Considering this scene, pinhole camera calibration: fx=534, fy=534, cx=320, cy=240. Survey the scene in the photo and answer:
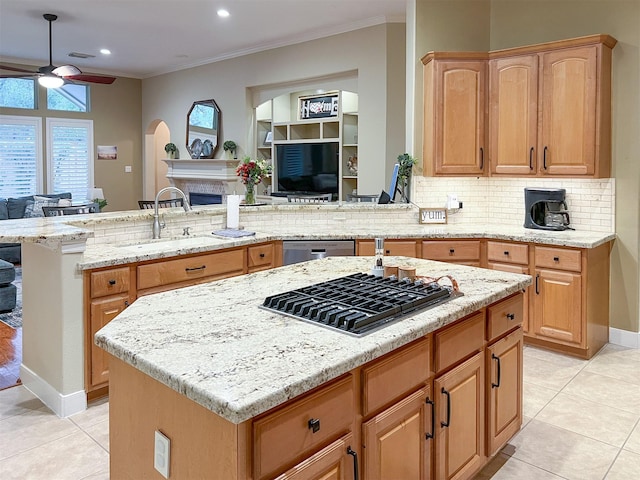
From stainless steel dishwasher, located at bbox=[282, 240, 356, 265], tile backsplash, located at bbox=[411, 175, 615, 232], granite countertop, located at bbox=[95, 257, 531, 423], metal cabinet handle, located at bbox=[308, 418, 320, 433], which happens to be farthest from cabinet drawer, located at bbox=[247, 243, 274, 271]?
metal cabinet handle, located at bbox=[308, 418, 320, 433]

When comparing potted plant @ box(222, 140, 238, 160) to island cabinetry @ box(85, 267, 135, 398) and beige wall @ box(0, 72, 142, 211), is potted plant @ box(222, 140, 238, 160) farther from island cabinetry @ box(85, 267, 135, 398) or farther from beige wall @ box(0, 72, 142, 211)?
island cabinetry @ box(85, 267, 135, 398)

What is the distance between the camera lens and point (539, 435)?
2898 mm

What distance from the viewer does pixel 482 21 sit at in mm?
4898

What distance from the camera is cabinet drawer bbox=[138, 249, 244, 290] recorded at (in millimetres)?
3385

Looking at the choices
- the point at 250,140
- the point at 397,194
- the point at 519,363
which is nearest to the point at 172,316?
the point at 519,363

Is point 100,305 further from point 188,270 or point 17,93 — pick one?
point 17,93

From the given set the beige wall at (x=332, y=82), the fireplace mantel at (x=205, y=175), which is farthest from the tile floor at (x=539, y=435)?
the fireplace mantel at (x=205, y=175)

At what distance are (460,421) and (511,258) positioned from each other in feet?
7.90

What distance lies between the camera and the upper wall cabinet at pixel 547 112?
4117mm

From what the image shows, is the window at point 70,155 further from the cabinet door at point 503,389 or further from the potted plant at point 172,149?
the cabinet door at point 503,389

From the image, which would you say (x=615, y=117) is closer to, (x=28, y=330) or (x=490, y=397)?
(x=490, y=397)

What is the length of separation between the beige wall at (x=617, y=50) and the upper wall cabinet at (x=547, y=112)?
0.34 ft

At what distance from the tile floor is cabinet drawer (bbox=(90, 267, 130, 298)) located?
70 cm

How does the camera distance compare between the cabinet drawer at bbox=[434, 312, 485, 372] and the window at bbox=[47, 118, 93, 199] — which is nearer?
the cabinet drawer at bbox=[434, 312, 485, 372]
